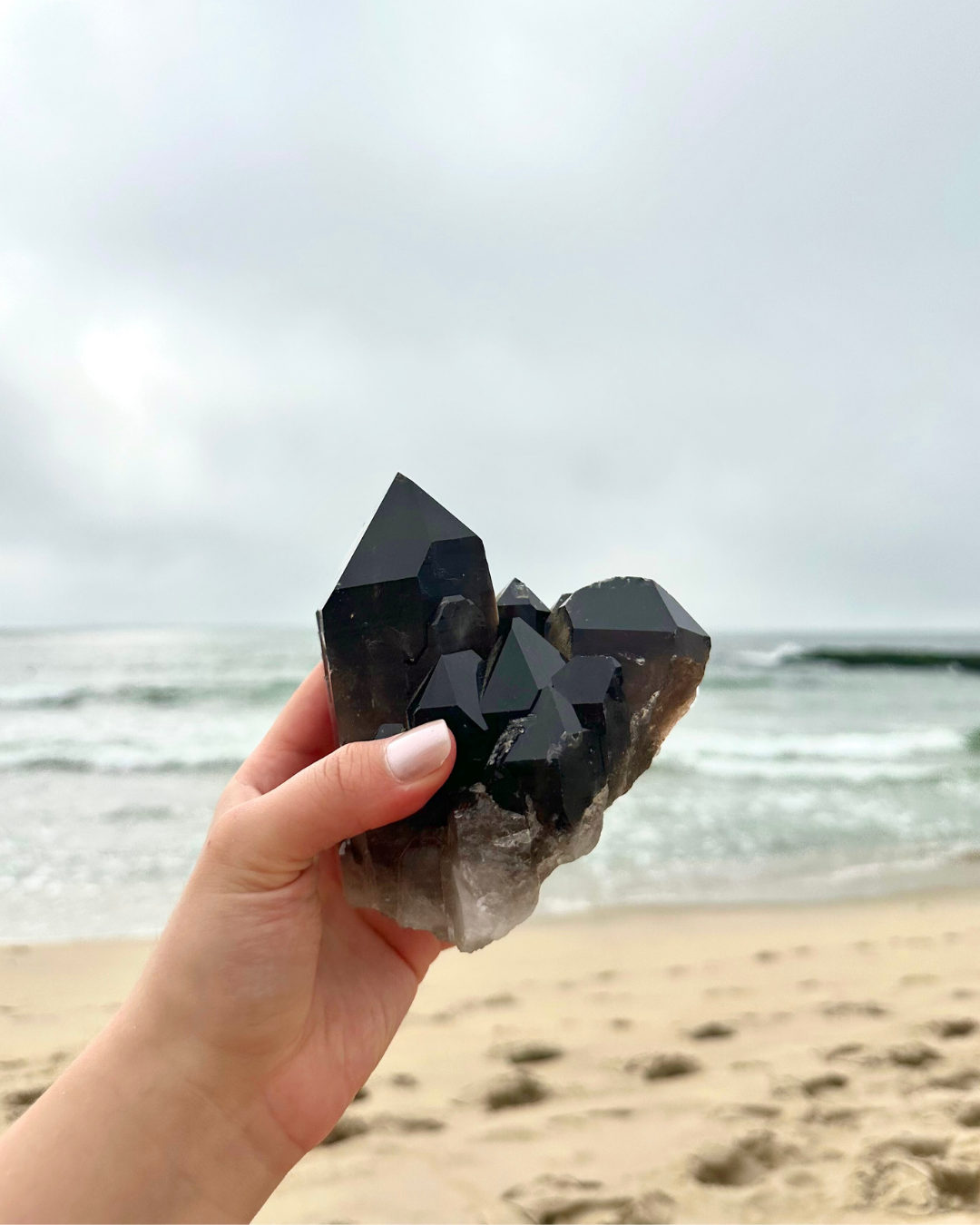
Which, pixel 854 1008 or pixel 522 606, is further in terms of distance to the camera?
pixel 854 1008

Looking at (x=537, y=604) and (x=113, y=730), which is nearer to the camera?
(x=537, y=604)

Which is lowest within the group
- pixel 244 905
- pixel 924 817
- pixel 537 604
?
pixel 924 817

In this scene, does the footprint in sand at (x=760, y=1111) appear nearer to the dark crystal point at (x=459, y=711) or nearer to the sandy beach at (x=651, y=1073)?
the sandy beach at (x=651, y=1073)

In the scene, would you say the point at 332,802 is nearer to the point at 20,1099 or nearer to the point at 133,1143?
the point at 133,1143

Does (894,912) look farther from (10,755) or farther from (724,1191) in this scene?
(10,755)

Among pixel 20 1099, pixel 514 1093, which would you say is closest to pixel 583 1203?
pixel 514 1093

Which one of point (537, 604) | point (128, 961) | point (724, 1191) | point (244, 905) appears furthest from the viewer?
point (128, 961)

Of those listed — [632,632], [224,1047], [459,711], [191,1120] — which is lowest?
[191,1120]

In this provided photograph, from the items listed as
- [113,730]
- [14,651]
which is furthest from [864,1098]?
[14,651]
